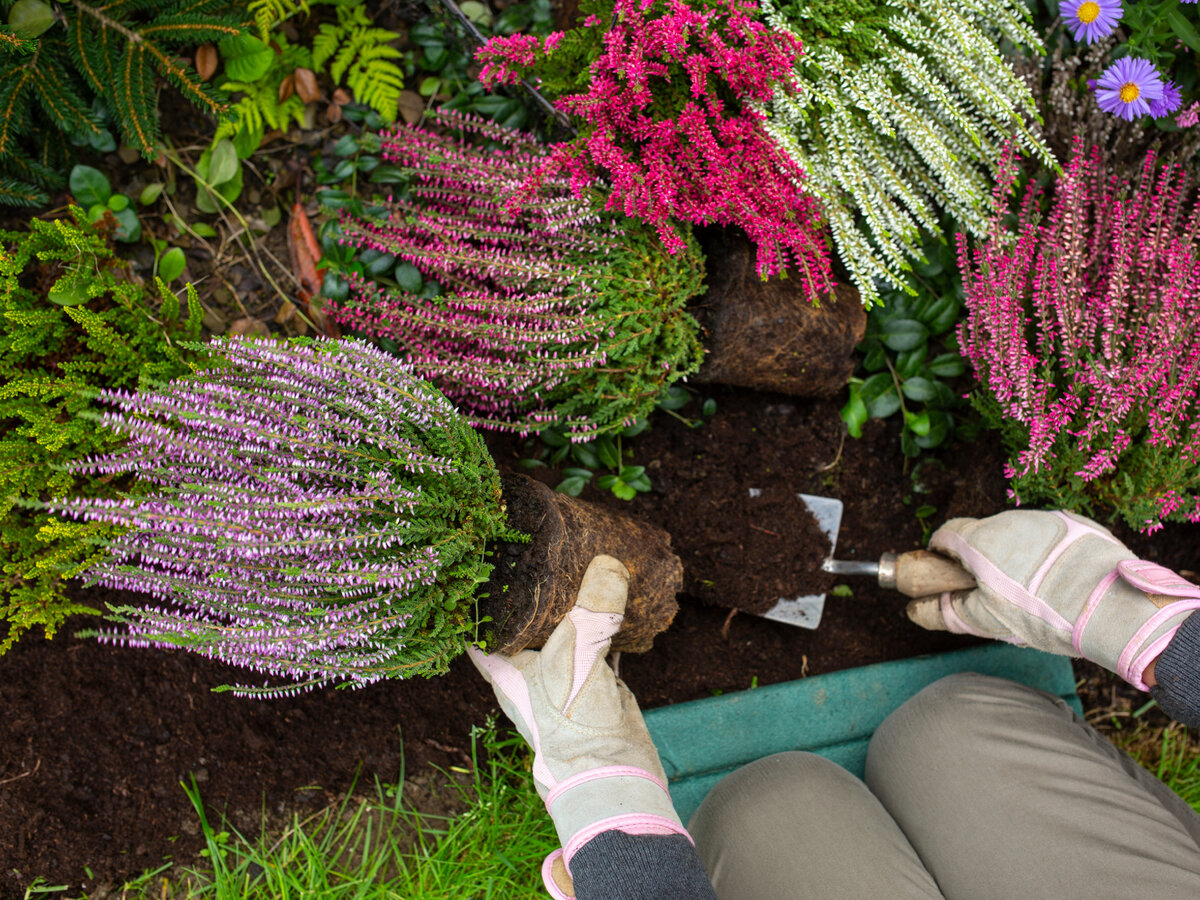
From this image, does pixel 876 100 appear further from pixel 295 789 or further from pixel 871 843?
pixel 295 789

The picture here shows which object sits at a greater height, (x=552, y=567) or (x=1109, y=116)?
(x=1109, y=116)

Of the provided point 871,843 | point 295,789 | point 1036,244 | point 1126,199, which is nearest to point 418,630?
point 295,789

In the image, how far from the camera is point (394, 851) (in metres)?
1.86

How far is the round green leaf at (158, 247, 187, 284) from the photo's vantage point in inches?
73.5

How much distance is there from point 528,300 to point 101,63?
109 cm

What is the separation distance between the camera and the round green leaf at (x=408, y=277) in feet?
5.99

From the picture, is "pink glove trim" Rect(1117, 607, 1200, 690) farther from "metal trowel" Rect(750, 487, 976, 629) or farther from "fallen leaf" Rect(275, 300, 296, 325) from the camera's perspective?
"fallen leaf" Rect(275, 300, 296, 325)

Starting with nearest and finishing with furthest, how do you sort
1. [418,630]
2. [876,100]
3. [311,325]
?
1. [418,630]
2. [876,100]
3. [311,325]

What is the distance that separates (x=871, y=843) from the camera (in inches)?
63.7

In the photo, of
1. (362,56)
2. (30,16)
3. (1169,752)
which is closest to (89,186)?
(30,16)

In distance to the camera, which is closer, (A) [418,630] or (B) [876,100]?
(A) [418,630]

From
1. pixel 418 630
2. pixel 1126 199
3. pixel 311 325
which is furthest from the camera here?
pixel 311 325

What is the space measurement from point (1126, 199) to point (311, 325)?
2.05 m

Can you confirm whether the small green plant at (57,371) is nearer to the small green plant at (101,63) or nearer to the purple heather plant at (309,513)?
the purple heather plant at (309,513)
